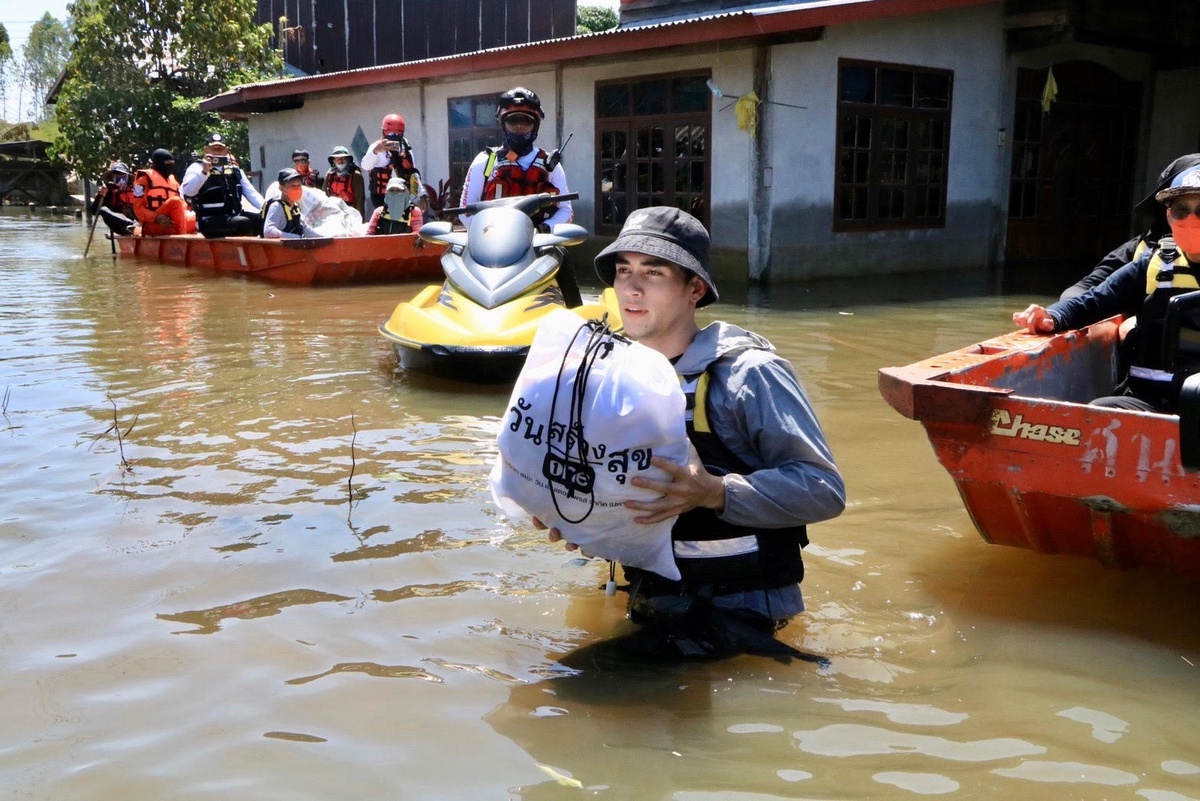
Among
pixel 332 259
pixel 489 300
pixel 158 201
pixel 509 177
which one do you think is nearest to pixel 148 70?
pixel 158 201

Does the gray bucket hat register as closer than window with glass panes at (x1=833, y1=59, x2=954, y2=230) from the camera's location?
Yes

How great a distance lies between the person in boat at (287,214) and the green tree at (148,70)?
596 inches

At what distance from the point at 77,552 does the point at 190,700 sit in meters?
1.40

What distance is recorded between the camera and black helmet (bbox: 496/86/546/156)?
816 cm

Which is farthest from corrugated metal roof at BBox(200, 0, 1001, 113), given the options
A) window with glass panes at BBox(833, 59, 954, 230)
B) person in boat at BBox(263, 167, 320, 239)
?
person in boat at BBox(263, 167, 320, 239)

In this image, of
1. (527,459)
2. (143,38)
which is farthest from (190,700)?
(143,38)

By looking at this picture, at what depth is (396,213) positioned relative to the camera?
14359 millimetres

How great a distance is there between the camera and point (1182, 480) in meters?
3.32

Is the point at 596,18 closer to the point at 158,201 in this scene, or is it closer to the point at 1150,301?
the point at 158,201

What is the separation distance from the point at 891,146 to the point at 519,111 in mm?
7430

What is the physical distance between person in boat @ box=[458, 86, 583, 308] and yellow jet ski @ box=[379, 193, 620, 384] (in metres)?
0.70

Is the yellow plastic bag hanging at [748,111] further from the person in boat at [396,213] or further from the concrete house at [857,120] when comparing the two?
the person in boat at [396,213]

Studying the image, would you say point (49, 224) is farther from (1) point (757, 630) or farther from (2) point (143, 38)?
(1) point (757, 630)

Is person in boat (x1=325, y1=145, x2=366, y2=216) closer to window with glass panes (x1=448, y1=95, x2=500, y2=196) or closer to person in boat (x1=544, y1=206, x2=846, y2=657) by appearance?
window with glass panes (x1=448, y1=95, x2=500, y2=196)
